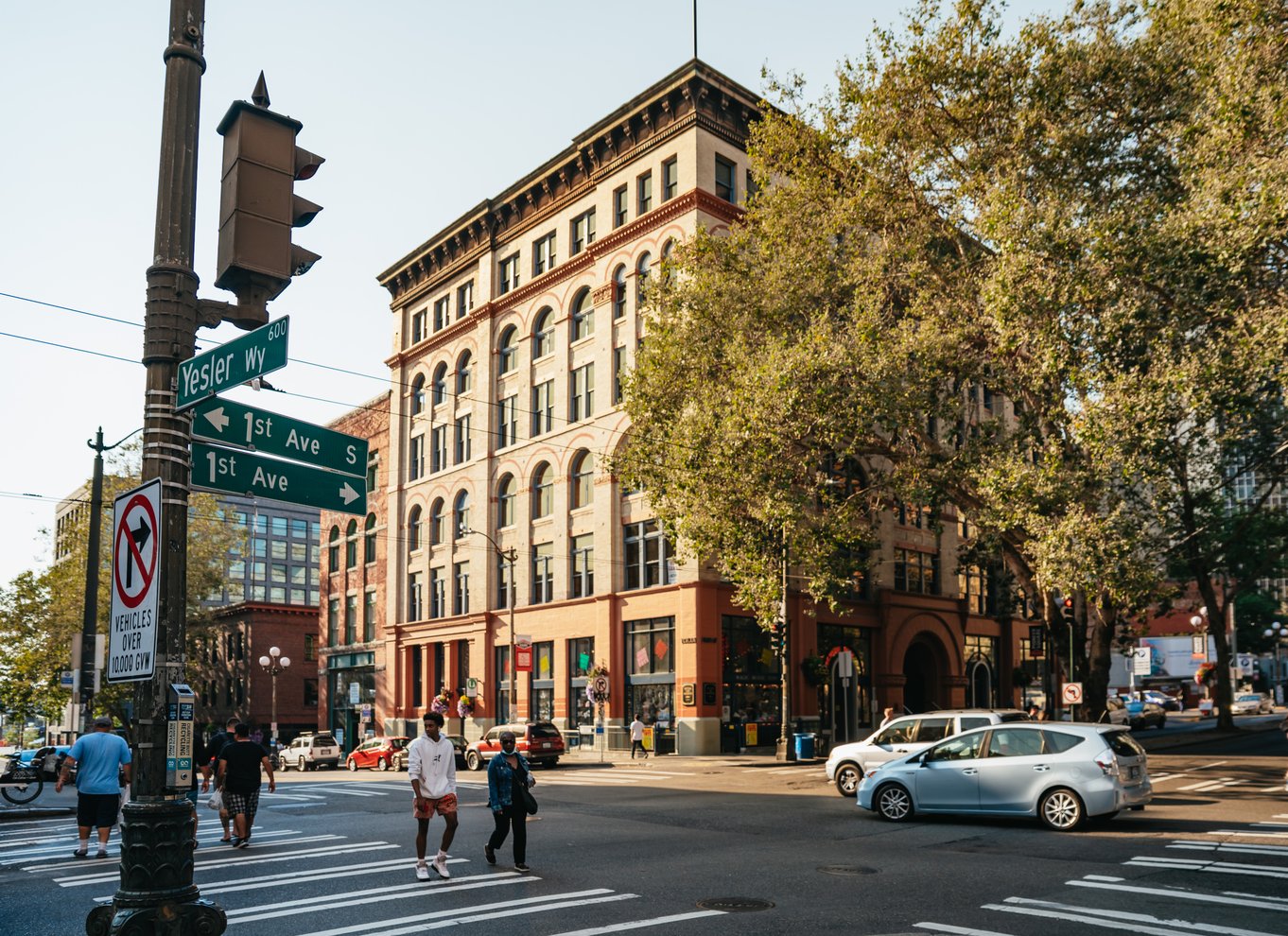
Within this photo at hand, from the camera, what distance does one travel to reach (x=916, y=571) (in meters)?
50.9

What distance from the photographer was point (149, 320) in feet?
21.8

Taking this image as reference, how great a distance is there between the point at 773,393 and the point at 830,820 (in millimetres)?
10723

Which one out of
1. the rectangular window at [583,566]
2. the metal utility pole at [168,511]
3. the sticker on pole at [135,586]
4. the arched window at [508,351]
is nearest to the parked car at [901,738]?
the metal utility pole at [168,511]

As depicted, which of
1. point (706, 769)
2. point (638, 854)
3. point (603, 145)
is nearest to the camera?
point (638, 854)

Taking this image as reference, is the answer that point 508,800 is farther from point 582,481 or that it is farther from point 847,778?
point 582,481

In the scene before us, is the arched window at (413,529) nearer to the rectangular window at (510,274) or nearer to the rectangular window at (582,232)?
the rectangular window at (510,274)

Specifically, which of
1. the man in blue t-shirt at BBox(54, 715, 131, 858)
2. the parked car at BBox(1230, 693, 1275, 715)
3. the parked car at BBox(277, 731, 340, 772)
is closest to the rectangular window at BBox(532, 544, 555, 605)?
the parked car at BBox(277, 731, 340, 772)

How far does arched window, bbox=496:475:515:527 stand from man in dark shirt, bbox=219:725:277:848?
3481cm

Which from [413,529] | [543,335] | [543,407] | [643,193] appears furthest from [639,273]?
[413,529]

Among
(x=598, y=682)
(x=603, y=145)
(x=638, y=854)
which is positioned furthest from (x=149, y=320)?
(x=603, y=145)

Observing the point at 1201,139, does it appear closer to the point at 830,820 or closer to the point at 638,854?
the point at 830,820

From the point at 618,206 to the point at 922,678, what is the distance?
26.8 metres

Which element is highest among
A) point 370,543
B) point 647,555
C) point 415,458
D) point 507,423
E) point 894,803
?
point 507,423

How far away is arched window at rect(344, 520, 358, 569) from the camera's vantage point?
62969 millimetres
